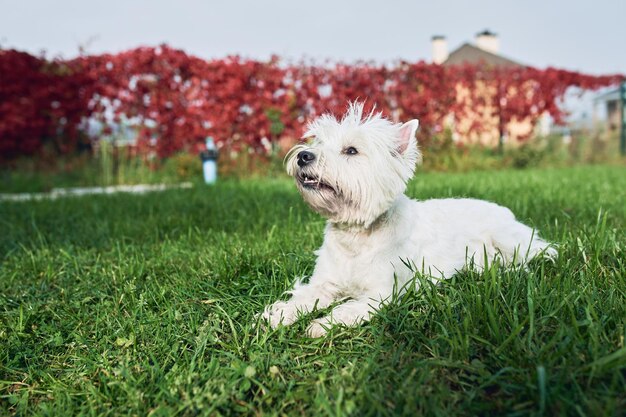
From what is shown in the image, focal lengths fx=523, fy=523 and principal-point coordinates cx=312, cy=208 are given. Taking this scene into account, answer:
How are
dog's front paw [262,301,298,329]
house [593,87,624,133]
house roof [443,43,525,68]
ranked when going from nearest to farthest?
dog's front paw [262,301,298,329]
house [593,87,624,133]
house roof [443,43,525,68]

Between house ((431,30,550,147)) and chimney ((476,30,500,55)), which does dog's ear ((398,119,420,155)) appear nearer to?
house ((431,30,550,147))

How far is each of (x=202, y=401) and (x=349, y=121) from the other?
171cm

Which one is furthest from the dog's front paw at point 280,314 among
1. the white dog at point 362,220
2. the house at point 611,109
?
the house at point 611,109

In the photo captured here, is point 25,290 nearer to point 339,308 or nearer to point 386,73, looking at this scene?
point 339,308

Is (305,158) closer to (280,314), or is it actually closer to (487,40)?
(280,314)

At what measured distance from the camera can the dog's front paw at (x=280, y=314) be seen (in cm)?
246

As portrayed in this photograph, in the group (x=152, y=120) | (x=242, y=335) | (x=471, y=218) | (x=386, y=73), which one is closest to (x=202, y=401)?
(x=242, y=335)

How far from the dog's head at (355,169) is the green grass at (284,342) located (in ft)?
1.70

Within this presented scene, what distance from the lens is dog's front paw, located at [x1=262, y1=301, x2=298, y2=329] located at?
2455 millimetres

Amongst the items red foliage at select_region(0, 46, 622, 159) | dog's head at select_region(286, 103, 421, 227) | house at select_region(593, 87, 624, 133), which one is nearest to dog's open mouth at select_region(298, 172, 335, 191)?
dog's head at select_region(286, 103, 421, 227)

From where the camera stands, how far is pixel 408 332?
7.19 feet

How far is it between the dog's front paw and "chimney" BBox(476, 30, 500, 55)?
34.3m

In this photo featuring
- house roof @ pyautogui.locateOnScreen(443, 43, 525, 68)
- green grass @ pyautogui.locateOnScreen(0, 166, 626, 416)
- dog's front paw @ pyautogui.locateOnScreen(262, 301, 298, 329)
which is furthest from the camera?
house roof @ pyautogui.locateOnScreen(443, 43, 525, 68)

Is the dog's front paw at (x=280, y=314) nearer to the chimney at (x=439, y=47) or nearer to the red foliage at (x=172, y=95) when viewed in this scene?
the red foliage at (x=172, y=95)
